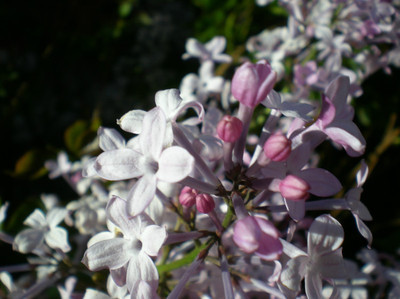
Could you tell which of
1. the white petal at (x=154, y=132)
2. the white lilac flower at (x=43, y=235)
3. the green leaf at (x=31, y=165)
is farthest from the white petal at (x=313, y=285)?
the green leaf at (x=31, y=165)

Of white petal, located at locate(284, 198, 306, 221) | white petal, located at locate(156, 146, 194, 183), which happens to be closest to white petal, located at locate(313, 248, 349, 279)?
white petal, located at locate(284, 198, 306, 221)

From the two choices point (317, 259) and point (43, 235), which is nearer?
point (317, 259)

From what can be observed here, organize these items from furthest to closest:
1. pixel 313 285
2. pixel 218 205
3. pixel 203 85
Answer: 1. pixel 203 85
2. pixel 218 205
3. pixel 313 285

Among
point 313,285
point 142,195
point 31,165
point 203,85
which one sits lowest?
point 31,165

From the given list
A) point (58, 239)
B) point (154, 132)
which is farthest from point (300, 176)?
point (58, 239)

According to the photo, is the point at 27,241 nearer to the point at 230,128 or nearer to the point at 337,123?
the point at 230,128
